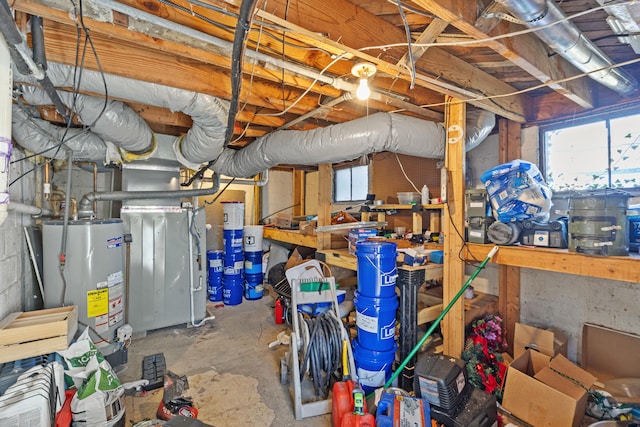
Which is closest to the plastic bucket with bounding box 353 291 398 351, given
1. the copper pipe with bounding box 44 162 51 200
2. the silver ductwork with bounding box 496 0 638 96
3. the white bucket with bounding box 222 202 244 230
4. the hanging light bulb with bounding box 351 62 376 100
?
the hanging light bulb with bounding box 351 62 376 100

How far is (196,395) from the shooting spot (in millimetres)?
2031

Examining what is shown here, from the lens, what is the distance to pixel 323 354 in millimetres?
2008

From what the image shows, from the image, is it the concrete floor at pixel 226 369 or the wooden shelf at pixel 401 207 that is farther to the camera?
the wooden shelf at pixel 401 207

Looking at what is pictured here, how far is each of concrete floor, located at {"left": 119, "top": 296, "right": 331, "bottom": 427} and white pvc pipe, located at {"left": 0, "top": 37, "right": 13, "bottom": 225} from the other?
146 cm

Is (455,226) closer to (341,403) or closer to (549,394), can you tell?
(549,394)

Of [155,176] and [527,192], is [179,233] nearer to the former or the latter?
[155,176]

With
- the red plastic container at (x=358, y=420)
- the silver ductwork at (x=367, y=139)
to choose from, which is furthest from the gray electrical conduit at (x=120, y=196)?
the red plastic container at (x=358, y=420)

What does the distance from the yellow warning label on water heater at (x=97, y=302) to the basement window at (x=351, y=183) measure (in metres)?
3.15

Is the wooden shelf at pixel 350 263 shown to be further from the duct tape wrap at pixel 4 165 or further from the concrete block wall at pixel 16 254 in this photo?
the concrete block wall at pixel 16 254

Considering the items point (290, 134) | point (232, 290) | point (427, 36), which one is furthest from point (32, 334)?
point (427, 36)

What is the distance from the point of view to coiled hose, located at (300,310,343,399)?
1.97m

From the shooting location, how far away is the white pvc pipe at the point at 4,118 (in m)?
1.13

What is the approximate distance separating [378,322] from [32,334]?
6.54 ft

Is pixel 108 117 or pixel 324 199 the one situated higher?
pixel 108 117
